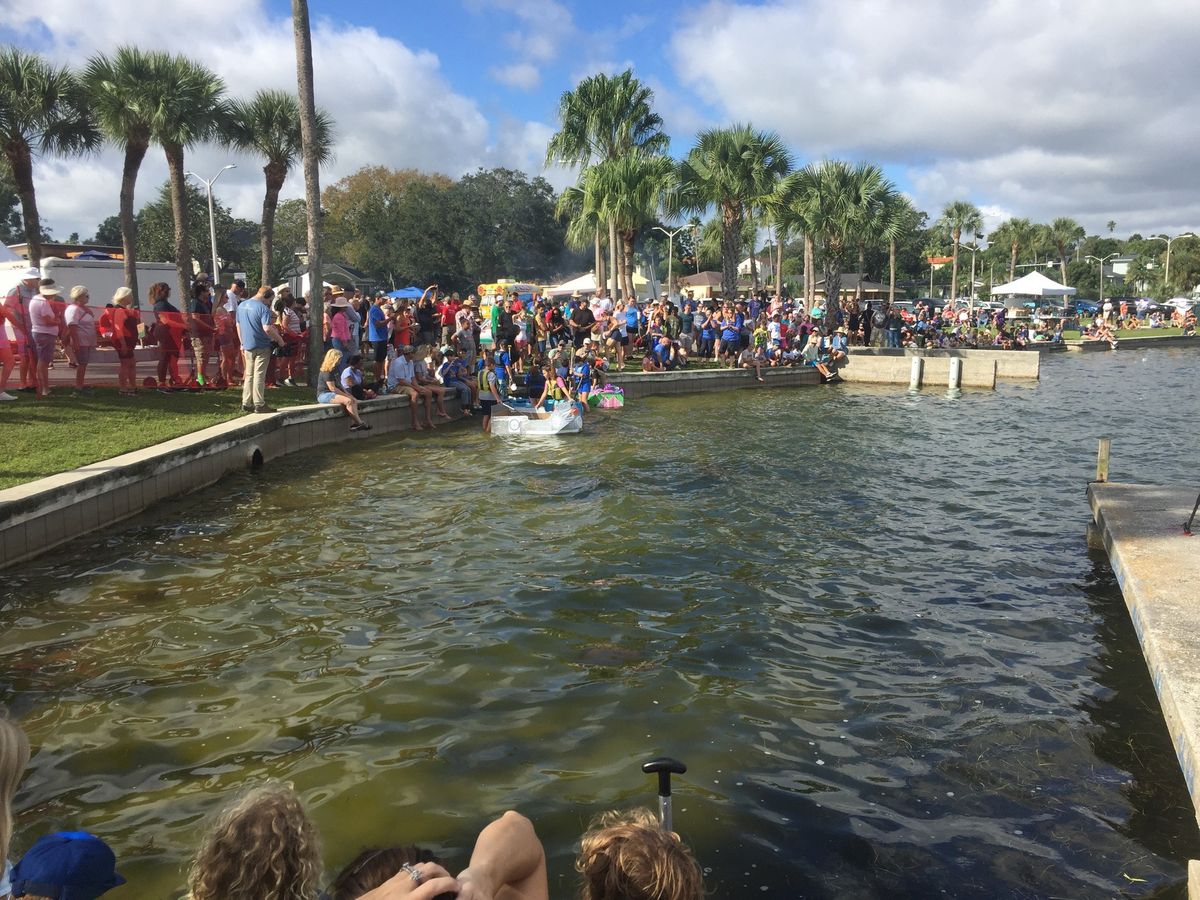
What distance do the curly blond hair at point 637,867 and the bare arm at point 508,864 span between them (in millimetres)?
431

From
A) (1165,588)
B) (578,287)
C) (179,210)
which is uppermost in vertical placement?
→ (179,210)

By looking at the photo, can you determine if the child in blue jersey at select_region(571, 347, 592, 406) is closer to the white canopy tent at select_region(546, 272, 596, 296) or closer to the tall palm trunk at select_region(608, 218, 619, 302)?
the tall palm trunk at select_region(608, 218, 619, 302)

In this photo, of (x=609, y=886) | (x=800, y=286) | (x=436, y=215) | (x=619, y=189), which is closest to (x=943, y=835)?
(x=609, y=886)

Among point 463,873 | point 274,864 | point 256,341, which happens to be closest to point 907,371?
point 256,341

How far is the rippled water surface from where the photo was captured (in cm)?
459

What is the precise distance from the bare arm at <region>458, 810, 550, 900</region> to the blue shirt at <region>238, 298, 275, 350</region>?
12325 millimetres

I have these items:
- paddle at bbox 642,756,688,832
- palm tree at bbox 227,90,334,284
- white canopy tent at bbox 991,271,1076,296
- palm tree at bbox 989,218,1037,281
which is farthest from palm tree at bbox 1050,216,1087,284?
paddle at bbox 642,756,688,832

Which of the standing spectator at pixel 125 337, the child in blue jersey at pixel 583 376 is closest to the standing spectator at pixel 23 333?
the standing spectator at pixel 125 337

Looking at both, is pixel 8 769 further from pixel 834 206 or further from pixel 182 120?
pixel 834 206

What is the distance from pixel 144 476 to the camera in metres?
10.4

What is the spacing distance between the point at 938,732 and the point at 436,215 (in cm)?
7411

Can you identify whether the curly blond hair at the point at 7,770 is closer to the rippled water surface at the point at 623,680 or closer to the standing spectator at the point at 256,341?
the rippled water surface at the point at 623,680

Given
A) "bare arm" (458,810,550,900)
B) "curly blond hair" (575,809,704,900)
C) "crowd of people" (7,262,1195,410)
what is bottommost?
"bare arm" (458,810,550,900)

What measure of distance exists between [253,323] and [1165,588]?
12.4 m
